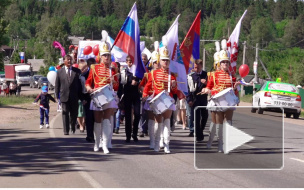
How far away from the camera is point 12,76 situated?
266 feet

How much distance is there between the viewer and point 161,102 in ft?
47.1

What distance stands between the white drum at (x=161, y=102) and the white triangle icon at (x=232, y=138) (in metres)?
5.59

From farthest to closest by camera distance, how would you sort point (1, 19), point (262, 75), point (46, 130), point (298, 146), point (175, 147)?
point (262, 75) < point (1, 19) < point (46, 130) < point (298, 146) < point (175, 147)

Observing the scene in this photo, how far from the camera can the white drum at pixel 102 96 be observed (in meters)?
14.4

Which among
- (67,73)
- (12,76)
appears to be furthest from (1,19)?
(67,73)

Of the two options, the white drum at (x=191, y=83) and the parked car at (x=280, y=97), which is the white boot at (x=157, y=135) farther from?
the parked car at (x=280, y=97)

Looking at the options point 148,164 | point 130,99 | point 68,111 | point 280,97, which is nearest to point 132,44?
point 130,99

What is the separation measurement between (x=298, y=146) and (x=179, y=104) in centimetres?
536

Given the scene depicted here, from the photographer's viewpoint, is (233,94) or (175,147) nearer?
(233,94)

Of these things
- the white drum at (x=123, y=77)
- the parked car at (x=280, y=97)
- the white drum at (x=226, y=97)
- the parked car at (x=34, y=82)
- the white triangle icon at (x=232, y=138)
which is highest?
the white drum at (x=123, y=77)

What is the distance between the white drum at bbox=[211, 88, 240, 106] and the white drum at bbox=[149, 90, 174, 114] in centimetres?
98

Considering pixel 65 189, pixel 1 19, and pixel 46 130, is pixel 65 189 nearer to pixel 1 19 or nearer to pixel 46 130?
pixel 46 130

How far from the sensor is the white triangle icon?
28.0 ft
